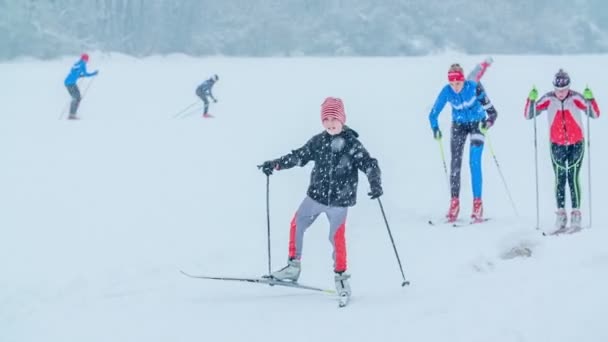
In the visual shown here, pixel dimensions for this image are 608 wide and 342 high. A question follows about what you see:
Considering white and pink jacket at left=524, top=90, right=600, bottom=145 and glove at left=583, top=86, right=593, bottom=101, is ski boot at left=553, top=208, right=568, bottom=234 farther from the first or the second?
glove at left=583, top=86, right=593, bottom=101

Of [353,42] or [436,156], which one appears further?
[353,42]

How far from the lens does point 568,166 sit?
7207 mm

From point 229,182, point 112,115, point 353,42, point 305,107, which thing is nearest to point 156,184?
point 229,182

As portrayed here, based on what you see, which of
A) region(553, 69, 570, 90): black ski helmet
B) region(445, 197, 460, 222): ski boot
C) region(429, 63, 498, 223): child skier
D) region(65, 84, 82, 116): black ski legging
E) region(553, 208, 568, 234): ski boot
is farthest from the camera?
region(65, 84, 82, 116): black ski legging

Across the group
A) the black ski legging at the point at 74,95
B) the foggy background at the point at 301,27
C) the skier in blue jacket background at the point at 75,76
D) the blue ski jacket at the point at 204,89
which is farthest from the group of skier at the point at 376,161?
the foggy background at the point at 301,27

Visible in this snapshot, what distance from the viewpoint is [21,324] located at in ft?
16.9

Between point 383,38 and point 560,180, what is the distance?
175 feet

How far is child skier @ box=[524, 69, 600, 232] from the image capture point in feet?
23.3

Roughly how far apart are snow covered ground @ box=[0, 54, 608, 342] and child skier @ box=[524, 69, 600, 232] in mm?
601

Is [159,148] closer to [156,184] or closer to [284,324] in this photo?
[156,184]

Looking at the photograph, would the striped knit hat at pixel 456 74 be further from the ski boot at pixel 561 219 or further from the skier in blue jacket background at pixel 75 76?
the skier in blue jacket background at pixel 75 76

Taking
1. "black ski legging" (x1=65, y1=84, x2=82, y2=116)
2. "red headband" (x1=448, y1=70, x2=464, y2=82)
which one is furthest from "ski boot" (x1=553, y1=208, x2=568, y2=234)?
"black ski legging" (x1=65, y1=84, x2=82, y2=116)

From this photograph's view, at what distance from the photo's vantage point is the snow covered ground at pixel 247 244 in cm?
491

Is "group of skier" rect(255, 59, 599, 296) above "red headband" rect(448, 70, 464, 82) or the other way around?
the other way around
